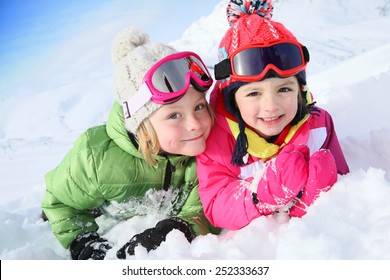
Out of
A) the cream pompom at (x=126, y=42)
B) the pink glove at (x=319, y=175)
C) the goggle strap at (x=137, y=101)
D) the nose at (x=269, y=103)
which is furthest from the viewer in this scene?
the cream pompom at (x=126, y=42)

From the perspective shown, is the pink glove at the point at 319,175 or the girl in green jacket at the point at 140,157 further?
the girl in green jacket at the point at 140,157

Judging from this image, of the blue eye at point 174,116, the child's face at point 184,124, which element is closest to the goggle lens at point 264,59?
the child's face at point 184,124

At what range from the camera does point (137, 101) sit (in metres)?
1.97

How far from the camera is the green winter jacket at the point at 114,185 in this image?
2115 mm

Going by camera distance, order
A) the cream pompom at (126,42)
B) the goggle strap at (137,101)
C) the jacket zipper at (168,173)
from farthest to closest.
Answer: the jacket zipper at (168,173), the cream pompom at (126,42), the goggle strap at (137,101)

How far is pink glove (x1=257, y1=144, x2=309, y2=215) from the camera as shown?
1.63m

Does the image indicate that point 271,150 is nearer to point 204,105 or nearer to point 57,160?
point 204,105

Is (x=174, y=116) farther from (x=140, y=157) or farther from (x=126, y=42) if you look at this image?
(x=126, y=42)

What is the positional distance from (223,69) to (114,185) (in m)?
0.88

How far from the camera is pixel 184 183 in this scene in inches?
90.3

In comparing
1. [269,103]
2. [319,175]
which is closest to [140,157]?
[269,103]

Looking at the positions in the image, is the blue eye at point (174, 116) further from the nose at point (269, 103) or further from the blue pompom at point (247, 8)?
the blue pompom at point (247, 8)

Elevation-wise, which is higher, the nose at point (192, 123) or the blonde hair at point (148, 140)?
the nose at point (192, 123)

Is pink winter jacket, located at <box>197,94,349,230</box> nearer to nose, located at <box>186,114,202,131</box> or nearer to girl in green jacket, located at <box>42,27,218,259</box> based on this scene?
girl in green jacket, located at <box>42,27,218,259</box>
